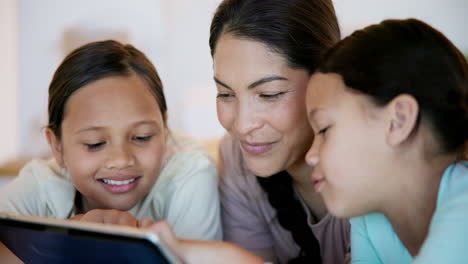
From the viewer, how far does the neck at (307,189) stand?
1325mm

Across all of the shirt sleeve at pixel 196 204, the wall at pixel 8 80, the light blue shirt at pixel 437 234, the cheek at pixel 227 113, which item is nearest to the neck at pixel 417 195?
the light blue shirt at pixel 437 234

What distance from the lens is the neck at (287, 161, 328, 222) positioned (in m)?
1.32

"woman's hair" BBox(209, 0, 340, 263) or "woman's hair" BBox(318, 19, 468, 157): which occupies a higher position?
"woman's hair" BBox(209, 0, 340, 263)

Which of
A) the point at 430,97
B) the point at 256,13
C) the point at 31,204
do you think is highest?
the point at 256,13

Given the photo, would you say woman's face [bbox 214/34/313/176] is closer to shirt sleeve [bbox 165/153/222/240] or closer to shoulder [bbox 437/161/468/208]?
shirt sleeve [bbox 165/153/222/240]

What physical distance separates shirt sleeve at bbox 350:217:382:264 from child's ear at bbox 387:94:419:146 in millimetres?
272

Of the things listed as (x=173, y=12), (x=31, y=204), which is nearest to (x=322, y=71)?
(x=31, y=204)

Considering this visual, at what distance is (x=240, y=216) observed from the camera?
143 centimetres

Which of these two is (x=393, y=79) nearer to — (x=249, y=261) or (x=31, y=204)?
(x=249, y=261)

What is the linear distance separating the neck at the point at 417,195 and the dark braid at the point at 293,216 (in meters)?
0.39

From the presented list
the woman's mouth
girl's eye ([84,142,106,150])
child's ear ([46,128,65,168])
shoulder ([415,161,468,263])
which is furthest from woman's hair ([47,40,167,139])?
shoulder ([415,161,468,263])

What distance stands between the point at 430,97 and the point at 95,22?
5.31ft

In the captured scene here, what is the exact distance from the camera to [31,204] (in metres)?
1.39

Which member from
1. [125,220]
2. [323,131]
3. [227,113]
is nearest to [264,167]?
[227,113]
